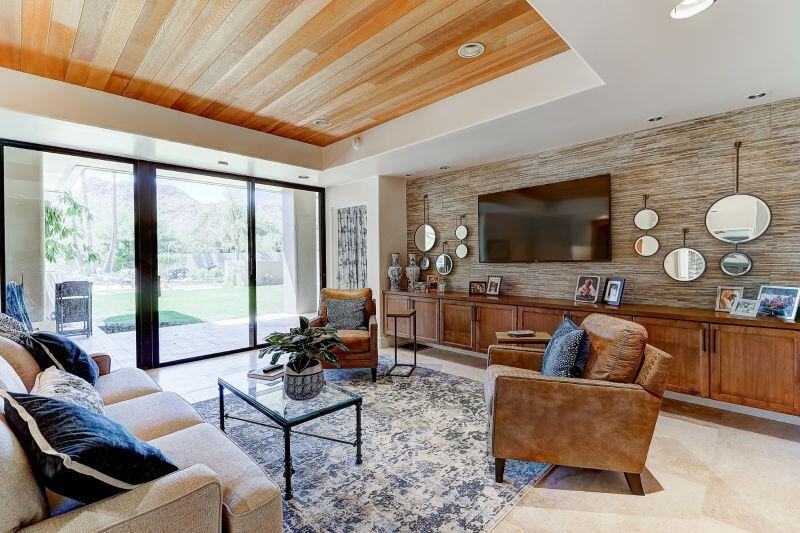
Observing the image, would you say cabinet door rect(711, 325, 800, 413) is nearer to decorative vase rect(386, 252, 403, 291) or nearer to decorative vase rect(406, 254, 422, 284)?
decorative vase rect(406, 254, 422, 284)

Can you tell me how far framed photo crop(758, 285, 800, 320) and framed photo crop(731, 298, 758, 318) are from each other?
4 centimetres

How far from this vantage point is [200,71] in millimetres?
2998

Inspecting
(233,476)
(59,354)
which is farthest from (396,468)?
(59,354)

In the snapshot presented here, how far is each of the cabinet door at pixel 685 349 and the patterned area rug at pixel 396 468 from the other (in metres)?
1.56

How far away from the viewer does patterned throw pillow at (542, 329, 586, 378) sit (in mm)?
2236

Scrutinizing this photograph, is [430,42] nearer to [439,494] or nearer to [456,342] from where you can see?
[439,494]

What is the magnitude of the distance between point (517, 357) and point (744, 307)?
6.04ft

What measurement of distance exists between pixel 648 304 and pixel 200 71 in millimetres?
4421

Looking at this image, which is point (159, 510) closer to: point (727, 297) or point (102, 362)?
point (102, 362)

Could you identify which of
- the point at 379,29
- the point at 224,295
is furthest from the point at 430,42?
the point at 224,295

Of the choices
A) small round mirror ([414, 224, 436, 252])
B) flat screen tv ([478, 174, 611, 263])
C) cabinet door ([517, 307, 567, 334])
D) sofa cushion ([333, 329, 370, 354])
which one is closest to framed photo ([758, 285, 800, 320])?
flat screen tv ([478, 174, 611, 263])

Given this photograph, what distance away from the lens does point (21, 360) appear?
201cm

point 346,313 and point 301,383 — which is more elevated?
point 346,313

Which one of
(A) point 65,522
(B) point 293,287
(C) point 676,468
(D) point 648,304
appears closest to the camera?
(A) point 65,522
